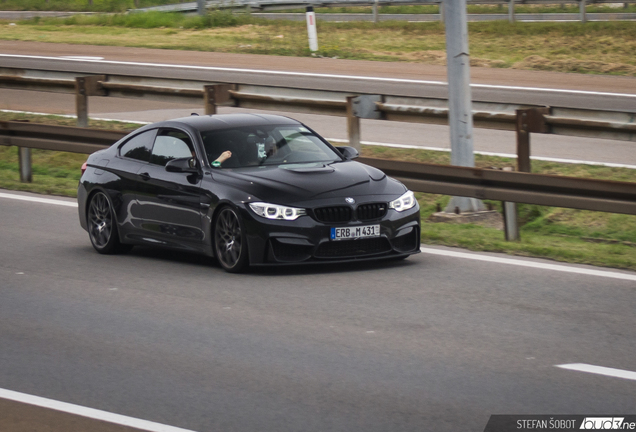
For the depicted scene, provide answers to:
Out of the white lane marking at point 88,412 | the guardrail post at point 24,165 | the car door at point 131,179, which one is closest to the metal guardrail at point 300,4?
the guardrail post at point 24,165

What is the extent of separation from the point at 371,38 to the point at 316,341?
25.0 meters

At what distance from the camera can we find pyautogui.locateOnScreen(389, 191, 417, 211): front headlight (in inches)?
386

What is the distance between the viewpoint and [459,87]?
12703 mm

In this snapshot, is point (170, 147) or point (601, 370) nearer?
point (601, 370)

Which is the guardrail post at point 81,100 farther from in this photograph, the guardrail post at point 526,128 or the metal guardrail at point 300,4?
the metal guardrail at point 300,4

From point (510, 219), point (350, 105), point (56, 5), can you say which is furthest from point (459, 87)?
point (56, 5)

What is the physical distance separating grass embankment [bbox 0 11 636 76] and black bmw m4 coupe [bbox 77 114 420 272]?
52.5 feet

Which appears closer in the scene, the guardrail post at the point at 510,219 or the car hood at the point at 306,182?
the car hood at the point at 306,182

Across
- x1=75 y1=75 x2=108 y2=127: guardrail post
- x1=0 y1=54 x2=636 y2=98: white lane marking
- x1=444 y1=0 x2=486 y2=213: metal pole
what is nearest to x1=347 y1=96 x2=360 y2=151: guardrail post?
x1=444 y1=0 x2=486 y2=213: metal pole

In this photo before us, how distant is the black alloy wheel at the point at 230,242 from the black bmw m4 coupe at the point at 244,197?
0.01m

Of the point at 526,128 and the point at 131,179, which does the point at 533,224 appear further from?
the point at 131,179

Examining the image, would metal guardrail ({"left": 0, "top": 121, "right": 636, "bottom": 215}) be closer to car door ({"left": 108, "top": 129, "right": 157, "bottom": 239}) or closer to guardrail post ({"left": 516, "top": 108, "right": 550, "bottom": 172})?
guardrail post ({"left": 516, "top": 108, "right": 550, "bottom": 172})

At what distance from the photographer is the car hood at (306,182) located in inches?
373

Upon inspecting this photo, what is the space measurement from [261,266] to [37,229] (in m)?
3.62
